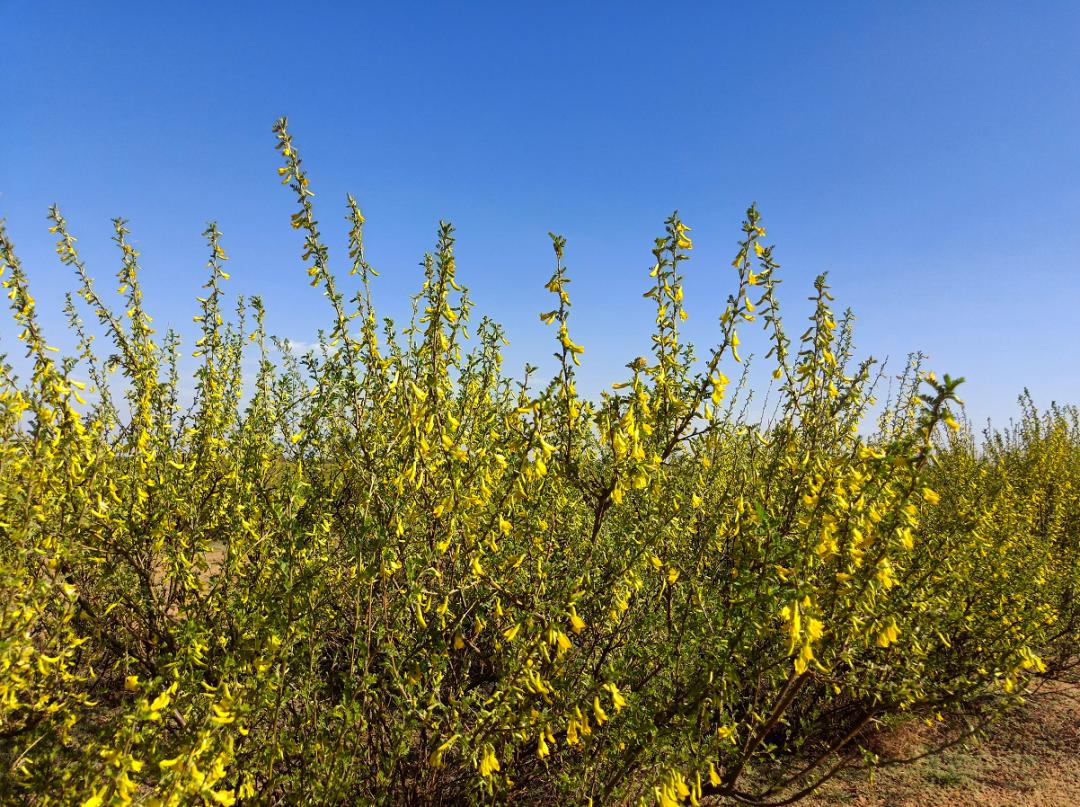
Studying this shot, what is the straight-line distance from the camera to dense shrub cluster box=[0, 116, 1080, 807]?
222cm

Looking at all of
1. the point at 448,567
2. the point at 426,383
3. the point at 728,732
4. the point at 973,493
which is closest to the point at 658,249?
the point at 426,383

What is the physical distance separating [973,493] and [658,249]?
221 inches

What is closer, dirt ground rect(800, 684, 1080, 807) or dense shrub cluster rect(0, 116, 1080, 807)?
dense shrub cluster rect(0, 116, 1080, 807)

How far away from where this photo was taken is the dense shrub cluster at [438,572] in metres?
2.22

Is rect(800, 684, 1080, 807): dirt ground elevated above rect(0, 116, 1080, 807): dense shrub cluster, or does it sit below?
below

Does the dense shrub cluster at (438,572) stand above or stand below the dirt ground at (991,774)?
above

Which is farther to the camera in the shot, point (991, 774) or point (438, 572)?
point (991, 774)

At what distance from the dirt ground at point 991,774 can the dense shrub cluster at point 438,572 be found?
0.96 meters

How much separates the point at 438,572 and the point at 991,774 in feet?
16.6

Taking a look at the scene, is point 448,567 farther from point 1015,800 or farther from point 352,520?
point 1015,800

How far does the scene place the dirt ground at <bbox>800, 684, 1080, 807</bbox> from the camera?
159 inches

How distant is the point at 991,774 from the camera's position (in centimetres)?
435

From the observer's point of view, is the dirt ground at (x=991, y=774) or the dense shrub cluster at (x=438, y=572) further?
the dirt ground at (x=991, y=774)

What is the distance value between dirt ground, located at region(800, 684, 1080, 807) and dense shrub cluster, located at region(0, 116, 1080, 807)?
96 cm
